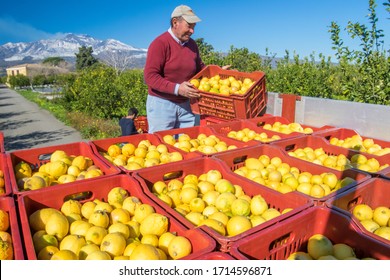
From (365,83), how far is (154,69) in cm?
340

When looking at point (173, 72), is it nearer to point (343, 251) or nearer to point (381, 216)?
point (381, 216)

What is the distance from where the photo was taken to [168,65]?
13.5 feet

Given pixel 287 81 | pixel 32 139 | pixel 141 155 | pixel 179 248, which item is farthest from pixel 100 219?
pixel 32 139

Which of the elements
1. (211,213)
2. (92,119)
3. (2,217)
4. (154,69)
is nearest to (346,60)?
(154,69)

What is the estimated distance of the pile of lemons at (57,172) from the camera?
244 centimetres

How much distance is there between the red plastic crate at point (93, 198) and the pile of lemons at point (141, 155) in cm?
55

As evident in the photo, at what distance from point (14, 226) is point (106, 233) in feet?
1.57

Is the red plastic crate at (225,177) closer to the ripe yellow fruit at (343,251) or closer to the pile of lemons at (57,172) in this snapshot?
the ripe yellow fruit at (343,251)

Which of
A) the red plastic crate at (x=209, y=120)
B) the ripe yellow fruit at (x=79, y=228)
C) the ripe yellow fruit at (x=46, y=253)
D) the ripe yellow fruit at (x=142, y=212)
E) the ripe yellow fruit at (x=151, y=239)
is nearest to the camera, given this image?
the ripe yellow fruit at (x=46, y=253)

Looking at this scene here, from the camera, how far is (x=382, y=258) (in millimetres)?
1549

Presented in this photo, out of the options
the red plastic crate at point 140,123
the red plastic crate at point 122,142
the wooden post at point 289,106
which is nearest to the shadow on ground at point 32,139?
the red plastic crate at point 140,123

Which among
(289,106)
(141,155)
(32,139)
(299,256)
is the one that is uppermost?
(289,106)

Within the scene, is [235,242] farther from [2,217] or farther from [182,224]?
[2,217]

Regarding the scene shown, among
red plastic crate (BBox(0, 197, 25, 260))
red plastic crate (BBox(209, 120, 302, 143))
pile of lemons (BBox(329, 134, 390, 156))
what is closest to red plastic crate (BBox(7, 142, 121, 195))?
red plastic crate (BBox(0, 197, 25, 260))
